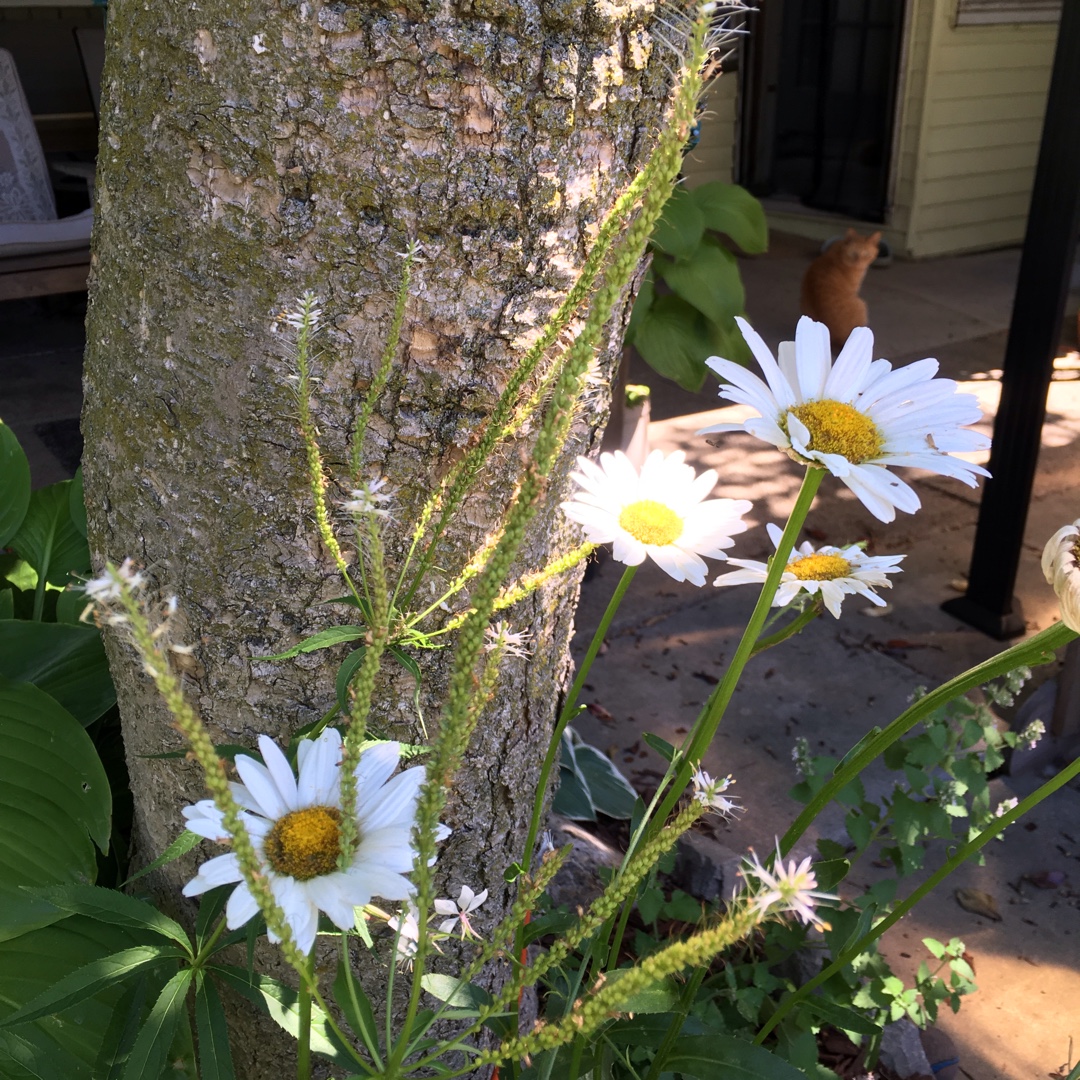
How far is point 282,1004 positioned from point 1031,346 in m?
2.91

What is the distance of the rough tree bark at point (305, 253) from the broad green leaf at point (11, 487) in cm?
90

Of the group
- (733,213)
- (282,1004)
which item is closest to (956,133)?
(733,213)

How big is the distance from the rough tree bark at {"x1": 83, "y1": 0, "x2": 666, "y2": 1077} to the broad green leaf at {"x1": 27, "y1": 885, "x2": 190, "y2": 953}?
256 mm

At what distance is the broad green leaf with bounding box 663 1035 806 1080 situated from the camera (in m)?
0.90

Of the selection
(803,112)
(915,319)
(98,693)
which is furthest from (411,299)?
(803,112)

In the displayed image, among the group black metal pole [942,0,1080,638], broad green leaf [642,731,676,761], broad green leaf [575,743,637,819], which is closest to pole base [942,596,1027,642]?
black metal pole [942,0,1080,638]

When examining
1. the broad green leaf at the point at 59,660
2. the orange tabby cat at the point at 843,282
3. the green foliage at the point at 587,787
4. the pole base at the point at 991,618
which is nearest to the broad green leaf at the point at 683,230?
the pole base at the point at 991,618

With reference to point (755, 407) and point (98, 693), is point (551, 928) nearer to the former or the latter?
point (755, 407)

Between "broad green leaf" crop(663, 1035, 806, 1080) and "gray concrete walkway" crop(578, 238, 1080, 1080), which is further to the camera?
"gray concrete walkway" crop(578, 238, 1080, 1080)

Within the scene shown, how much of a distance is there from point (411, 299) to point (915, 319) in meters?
6.43

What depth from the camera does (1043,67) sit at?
26.2 ft

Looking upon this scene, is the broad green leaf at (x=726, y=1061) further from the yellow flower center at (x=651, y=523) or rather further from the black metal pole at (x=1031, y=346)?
the black metal pole at (x=1031, y=346)

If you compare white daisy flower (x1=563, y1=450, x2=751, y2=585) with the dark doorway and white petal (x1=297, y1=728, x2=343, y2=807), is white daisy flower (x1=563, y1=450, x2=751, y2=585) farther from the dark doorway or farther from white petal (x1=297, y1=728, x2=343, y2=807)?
the dark doorway

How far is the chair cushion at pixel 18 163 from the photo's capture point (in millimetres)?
5352
